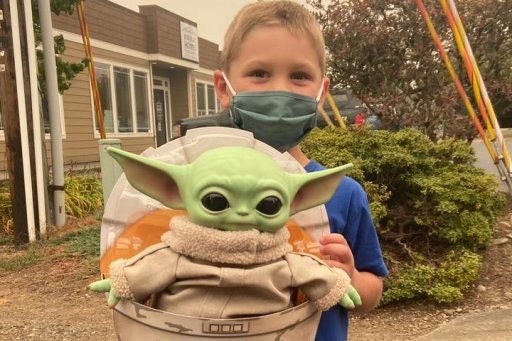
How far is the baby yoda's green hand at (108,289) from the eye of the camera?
971mm

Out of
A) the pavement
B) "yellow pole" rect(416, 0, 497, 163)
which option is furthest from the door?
the pavement

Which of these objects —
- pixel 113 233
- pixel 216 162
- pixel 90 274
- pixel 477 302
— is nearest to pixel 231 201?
pixel 216 162

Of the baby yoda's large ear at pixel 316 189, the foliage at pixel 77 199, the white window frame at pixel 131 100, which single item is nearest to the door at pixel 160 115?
the white window frame at pixel 131 100

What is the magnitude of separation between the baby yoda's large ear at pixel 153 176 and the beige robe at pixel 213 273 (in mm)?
53

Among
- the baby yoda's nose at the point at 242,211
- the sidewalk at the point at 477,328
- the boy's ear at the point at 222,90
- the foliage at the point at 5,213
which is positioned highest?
the boy's ear at the point at 222,90

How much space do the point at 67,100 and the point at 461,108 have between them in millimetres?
9174

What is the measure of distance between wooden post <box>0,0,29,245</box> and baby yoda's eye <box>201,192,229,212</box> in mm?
5948

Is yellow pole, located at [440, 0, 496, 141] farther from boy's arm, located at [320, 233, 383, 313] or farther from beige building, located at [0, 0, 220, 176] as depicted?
beige building, located at [0, 0, 220, 176]

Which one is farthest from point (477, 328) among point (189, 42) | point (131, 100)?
point (189, 42)

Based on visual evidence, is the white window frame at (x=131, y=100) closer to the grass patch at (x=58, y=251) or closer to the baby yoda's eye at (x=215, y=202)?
the grass patch at (x=58, y=251)

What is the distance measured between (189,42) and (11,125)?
13.9 m

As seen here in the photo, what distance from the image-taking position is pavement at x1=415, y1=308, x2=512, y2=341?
3.73 meters

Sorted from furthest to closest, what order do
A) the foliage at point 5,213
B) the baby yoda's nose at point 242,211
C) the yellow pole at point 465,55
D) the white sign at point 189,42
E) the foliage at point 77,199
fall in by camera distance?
the white sign at point 189,42 → the foliage at point 77,199 → the foliage at point 5,213 → the yellow pole at point 465,55 → the baby yoda's nose at point 242,211

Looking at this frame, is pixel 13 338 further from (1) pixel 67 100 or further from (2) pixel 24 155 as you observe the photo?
(1) pixel 67 100
